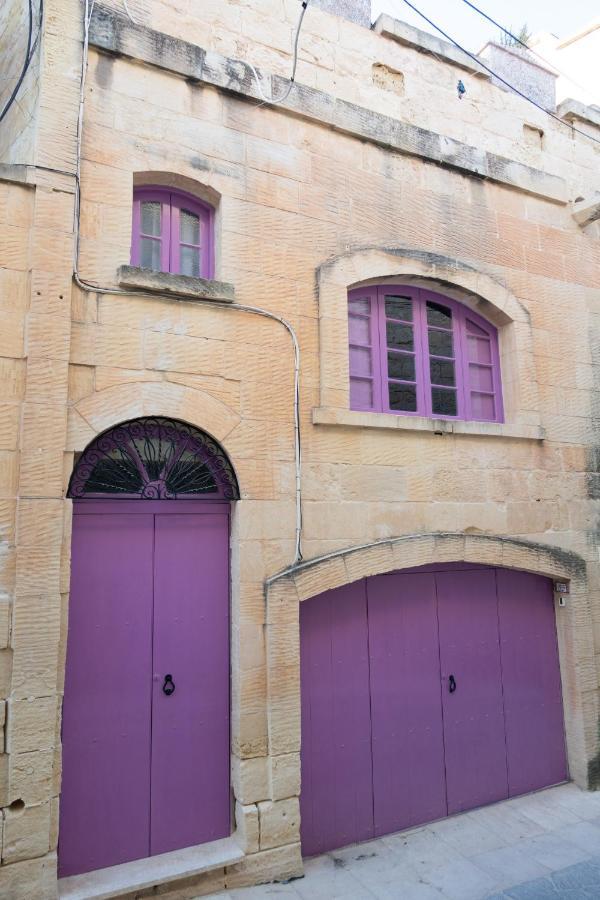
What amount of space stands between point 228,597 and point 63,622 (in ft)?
3.81

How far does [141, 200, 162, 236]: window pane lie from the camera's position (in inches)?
184

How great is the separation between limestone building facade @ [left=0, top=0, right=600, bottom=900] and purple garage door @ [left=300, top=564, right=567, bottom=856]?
9.2 inches


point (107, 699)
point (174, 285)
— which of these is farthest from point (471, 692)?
point (174, 285)

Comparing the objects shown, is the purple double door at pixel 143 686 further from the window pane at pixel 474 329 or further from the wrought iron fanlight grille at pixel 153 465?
the window pane at pixel 474 329

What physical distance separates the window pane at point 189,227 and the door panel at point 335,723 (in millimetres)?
3041

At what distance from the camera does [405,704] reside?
5090 mm

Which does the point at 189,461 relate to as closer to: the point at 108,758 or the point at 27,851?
the point at 108,758

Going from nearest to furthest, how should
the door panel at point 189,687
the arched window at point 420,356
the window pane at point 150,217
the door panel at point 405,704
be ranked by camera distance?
the door panel at point 189,687
the window pane at point 150,217
the door panel at point 405,704
the arched window at point 420,356

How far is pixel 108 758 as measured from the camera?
395cm

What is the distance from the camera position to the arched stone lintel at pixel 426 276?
5.13 meters

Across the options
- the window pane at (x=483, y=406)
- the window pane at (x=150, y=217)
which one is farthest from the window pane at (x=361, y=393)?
the window pane at (x=150, y=217)

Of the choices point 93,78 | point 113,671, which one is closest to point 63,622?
point 113,671

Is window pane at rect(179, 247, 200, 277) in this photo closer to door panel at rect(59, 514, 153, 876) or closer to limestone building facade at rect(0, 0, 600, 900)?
limestone building facade at rect(0, 0, 600, 900)

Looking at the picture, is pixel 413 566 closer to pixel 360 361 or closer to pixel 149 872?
pixel 360 361
